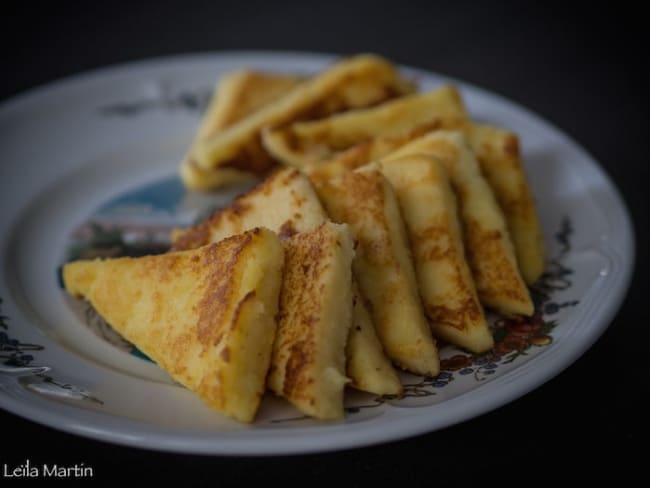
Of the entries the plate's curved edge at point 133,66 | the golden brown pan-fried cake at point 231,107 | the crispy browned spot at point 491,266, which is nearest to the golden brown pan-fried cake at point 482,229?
A: the crispy browned spot at point 491,266

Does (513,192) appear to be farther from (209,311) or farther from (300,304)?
(209,311)

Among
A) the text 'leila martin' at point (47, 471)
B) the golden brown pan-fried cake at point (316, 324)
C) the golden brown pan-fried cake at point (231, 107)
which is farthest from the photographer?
the golden brown pan-fried cake at point (231, 107)

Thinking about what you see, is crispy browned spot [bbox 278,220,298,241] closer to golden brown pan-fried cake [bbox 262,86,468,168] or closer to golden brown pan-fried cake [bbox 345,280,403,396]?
golden brown pan-fried cake [bbox 345,280,403,396]

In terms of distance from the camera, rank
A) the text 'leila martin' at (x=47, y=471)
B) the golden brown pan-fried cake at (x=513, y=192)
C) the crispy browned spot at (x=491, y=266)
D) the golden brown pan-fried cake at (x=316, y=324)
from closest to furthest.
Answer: the golden brown pan-fried cake at (x=316, y=324), the text 'leila martin' at (x=47, y=471), the crispy browned spot at (x=491, y=266), the golden brown pan-fried cake at (x=513, y=192)

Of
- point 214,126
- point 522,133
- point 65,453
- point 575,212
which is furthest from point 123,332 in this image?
point 522,133

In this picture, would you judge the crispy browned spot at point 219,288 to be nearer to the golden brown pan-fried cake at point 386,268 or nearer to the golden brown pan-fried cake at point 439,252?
the golden brown pan-fried cake at point 386,268

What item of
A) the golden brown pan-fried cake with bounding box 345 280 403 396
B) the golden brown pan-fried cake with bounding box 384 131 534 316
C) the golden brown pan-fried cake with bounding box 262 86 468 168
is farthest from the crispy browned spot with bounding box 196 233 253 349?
the golden brown pan-fried cake with bounding box 262 86 468 168
